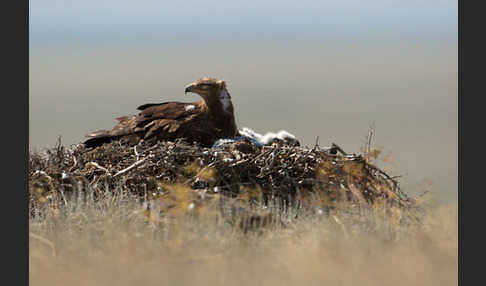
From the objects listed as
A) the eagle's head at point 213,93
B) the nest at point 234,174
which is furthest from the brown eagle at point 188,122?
the nest at point 234,174

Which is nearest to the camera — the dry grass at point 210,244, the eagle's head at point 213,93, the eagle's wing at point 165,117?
the dry grass at point 210,244

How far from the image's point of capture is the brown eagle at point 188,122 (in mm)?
11289

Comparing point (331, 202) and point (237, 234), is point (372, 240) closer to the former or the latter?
point (237, 234)

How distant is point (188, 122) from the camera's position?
A: 1136 cm

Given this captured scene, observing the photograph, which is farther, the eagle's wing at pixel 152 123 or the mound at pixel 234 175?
the eagle's wing at pixel 152 123

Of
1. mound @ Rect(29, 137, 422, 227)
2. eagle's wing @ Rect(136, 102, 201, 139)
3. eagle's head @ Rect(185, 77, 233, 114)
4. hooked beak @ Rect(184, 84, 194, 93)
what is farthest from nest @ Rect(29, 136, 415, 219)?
hooked beak @ Rect(184, 84, 194, 93)

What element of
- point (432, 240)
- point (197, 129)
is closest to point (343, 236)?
point (432, 240)

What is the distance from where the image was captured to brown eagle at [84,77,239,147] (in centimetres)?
1129

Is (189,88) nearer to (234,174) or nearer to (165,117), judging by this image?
(165,117)

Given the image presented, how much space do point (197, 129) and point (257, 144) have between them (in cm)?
103

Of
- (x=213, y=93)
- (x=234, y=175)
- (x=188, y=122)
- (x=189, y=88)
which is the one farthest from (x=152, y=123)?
(x=234, y=175)

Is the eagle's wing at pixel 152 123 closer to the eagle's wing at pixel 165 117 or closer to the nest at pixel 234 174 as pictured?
the eagle's wing at pixel 165 117

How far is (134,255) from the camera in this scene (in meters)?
6.54

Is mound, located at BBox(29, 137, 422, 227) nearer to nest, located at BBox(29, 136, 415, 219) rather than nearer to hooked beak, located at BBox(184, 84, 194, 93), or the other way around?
nest, located at BBox(29, 136, 415, 219)
